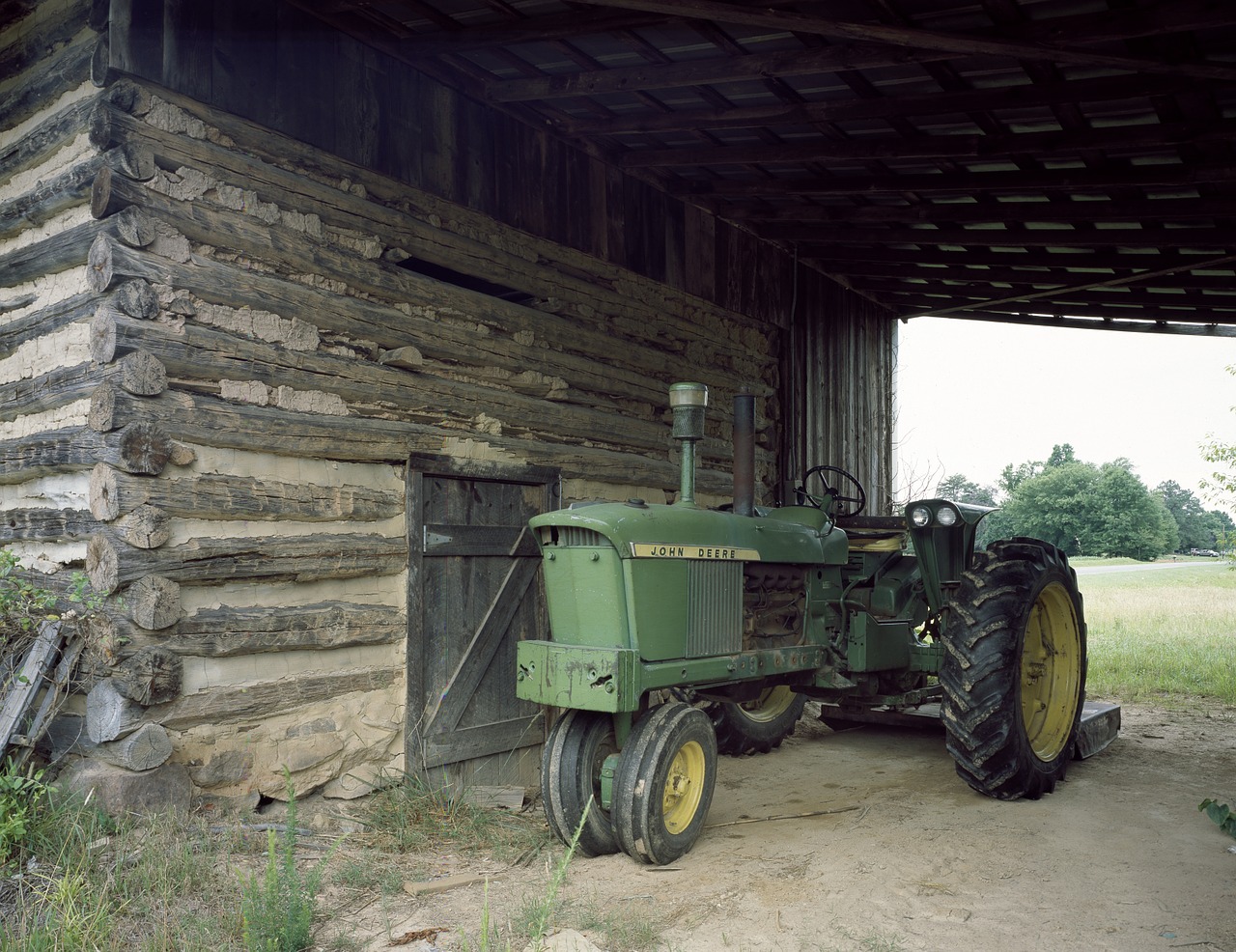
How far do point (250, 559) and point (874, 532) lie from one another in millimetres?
4057

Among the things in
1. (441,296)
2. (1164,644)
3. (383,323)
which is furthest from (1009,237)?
(1164,644)

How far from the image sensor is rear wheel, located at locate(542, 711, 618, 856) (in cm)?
450

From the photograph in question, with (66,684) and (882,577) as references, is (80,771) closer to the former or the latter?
(66,684)

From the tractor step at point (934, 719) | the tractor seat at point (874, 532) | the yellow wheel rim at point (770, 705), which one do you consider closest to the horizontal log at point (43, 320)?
the tractor seat at point (874, 532)

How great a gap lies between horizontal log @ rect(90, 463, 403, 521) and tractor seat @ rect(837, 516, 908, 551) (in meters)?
3.06

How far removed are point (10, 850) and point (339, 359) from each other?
8.95ft

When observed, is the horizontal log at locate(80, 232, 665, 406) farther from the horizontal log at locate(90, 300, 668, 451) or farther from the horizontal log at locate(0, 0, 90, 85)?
the horizontal log at locate(0, 0, 90, 85)

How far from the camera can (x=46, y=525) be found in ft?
15.8

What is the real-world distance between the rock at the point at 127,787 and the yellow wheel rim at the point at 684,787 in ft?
7.05

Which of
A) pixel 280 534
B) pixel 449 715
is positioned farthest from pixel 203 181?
pixel 449 715

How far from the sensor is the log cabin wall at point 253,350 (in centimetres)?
456

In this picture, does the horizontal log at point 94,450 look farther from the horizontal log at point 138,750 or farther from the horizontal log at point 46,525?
the horizontal log at point 138,750

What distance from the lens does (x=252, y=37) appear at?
514 centimetres

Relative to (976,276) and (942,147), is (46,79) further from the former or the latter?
(976,276)
